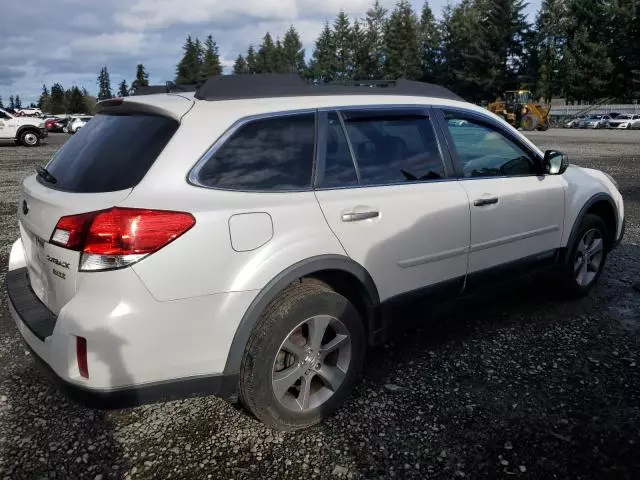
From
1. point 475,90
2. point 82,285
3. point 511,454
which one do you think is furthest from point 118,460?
point 475,90

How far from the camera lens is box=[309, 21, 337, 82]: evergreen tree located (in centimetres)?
8206

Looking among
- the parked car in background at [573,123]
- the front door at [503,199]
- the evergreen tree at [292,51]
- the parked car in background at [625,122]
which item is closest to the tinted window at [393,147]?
the front door at [503,199]

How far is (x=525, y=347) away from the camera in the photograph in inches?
145

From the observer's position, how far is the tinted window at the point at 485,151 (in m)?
3.53

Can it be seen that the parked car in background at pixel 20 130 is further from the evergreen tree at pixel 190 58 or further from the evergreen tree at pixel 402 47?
the evergreen tree at pixel 190 58

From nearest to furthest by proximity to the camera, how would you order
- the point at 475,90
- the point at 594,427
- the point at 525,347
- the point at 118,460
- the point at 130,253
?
the point at 130,253 < the point at 118,460 < the point at 594,427 < the point at 525,347 < the point at 475,90

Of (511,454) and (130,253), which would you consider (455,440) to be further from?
(130,253)

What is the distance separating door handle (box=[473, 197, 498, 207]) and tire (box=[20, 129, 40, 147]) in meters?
25.4

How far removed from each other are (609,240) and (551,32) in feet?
231

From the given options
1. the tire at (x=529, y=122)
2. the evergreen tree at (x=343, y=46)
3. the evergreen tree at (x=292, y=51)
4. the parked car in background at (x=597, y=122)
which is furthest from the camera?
the evergreen tree at (x=292, y=51)

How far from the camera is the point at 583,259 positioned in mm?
4504

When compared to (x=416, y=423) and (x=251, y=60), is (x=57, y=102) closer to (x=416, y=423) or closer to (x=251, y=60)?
(x=251, y=60)

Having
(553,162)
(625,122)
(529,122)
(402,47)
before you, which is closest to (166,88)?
(553,162)

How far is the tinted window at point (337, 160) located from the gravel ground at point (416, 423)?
0.86 metres
